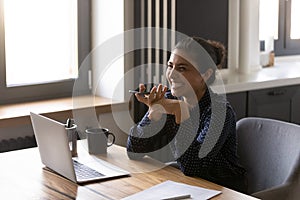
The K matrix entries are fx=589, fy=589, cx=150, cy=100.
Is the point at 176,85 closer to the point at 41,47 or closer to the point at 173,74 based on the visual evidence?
the point at 173,74

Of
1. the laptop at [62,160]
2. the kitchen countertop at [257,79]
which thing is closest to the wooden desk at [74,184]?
the laptop at [62,160]

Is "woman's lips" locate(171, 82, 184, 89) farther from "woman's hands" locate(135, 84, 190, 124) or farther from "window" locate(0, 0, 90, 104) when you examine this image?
"window" locate(0, 0, 90, 104)

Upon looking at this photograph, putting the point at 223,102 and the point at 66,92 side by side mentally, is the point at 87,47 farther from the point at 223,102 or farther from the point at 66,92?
the point at 223,102

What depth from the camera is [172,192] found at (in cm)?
196

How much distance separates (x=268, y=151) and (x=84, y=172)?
0.79 metres

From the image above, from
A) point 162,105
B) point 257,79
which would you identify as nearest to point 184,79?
point 162,105

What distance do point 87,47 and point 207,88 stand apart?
148 centimetres

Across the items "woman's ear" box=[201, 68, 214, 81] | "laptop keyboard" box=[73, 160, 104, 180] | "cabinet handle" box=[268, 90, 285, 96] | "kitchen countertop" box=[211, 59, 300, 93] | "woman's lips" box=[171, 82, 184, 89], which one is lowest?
"laptop keyboard" box=[73, 160, 104, 180]

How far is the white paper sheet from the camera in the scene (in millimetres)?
1920

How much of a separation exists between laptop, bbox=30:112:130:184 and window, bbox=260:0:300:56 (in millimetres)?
2670

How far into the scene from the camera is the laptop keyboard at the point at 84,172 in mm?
2145

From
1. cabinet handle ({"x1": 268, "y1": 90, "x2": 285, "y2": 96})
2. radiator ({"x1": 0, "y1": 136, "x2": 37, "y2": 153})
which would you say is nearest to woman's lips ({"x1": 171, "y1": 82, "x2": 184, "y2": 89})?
radiator ({"x1": 0, "y1": 136, "x2": 37, "y2": 153})

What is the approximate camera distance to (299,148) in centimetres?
232

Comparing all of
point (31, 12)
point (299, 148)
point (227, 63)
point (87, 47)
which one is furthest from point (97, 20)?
point (299, 148)
